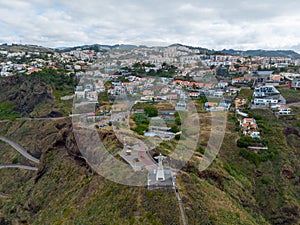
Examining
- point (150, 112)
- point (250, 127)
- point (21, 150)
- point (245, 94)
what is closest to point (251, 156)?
point (250, 127)

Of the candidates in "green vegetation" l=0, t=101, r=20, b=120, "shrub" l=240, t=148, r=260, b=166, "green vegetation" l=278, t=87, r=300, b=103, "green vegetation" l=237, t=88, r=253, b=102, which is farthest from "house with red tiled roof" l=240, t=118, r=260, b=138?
"green vegetation" l=0, t=101, r=20, b=120

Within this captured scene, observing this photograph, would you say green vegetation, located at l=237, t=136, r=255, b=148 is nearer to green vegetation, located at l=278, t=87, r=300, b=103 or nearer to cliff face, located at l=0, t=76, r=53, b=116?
green vegetation, located at l=278, t=87, r=300, b=103

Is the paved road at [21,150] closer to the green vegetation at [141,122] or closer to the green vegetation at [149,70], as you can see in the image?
the green vegetation at [141,122]

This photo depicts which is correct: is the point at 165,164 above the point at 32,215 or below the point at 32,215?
above

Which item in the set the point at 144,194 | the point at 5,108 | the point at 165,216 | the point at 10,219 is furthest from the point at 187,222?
the point at 5,108

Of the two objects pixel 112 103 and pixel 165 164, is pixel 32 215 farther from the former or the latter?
pixel 112 103

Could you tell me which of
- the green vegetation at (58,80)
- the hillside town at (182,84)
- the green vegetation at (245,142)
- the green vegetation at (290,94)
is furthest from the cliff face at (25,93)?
the green vegetation at (290,94)

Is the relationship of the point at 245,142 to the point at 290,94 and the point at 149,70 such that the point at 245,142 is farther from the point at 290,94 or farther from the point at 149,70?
the point at 149,70
